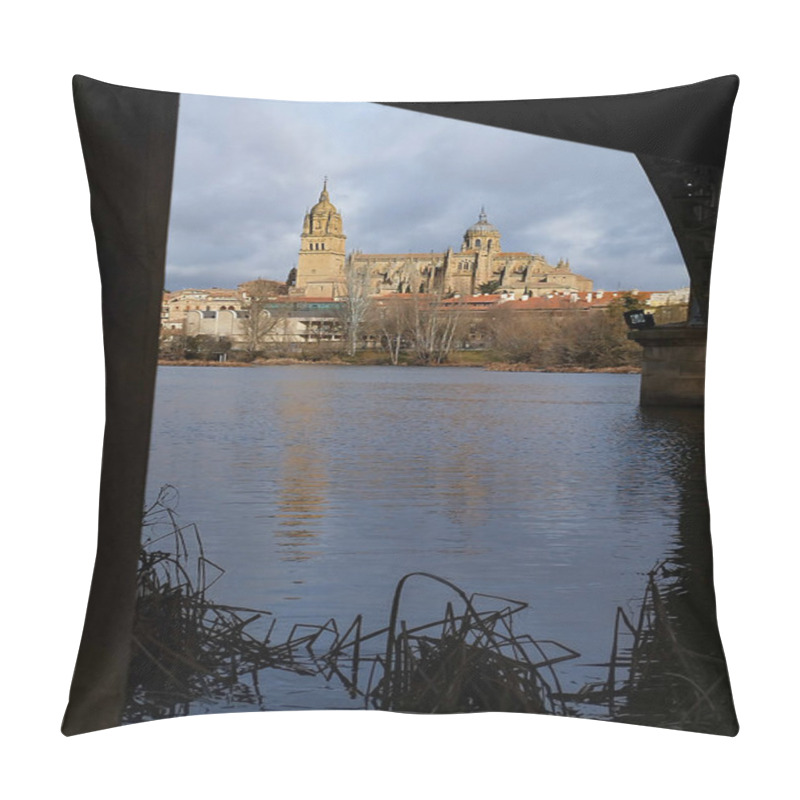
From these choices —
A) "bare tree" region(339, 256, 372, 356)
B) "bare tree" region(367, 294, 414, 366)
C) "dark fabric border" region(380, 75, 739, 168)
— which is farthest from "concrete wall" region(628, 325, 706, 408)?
"bare tree" region(339, 256, 372, 356)

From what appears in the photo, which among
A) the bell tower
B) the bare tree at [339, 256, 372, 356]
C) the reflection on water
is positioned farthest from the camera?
the bare tree at [339, 256, 372, 356]

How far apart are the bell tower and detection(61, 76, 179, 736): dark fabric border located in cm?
44

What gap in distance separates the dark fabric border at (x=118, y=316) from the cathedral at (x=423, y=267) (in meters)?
0.48

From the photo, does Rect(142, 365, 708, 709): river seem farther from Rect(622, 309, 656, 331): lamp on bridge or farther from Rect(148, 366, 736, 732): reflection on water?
Rect(622, 309, 656, 331): lamp on bridge

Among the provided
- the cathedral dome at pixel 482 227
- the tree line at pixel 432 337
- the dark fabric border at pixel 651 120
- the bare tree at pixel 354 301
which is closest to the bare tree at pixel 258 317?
the tree line at pixel 432 337

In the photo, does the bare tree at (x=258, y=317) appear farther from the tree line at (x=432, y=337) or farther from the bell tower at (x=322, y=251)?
the bell tower at (x=322, y=251)

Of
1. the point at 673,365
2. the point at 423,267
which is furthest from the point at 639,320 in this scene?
the point at 423,267

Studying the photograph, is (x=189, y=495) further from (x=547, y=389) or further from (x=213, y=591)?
(x=547, y=389)

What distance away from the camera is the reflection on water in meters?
3.82

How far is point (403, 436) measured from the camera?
3988mm

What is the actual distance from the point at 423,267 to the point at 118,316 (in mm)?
961

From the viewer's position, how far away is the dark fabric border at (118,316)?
384cm

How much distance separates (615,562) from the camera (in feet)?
12.6

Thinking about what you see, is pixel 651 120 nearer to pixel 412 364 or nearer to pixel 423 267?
pixel 423 267
